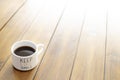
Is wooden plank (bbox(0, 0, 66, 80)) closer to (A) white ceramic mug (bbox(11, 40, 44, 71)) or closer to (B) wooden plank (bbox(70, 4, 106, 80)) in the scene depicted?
(A) white ceramic mug (bbox(11, 40, 44, 71))

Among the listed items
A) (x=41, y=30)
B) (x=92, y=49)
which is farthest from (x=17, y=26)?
(x=92, y=49)

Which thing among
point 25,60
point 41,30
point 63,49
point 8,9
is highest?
point 8,9

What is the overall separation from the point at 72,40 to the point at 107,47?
154 millimetres

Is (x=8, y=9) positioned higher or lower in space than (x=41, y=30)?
higher

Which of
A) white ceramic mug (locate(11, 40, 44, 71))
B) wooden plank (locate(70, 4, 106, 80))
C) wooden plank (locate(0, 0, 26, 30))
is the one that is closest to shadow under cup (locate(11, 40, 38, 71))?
white ceramic mug (locate(11, 40, 44, 71))

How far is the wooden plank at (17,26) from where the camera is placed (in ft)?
2.94

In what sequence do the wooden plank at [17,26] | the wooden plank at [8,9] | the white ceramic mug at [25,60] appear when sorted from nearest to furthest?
the white ceramic mug at [25,60]
the wooden plank at [17,26]
the wooden plank at [8,9]

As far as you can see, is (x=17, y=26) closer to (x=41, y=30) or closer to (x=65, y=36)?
(x=41, y=30)

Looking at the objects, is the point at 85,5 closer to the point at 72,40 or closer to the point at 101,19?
the point at 101,19

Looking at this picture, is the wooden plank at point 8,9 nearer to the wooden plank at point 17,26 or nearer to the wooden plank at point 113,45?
the wooden plank at point 17,26

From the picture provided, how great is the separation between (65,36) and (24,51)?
10.0 inches

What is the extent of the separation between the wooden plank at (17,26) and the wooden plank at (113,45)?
0.39m

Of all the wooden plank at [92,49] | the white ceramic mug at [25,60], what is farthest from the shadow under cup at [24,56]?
the wooden plank at [92,49]

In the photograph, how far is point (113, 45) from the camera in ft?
3.14
